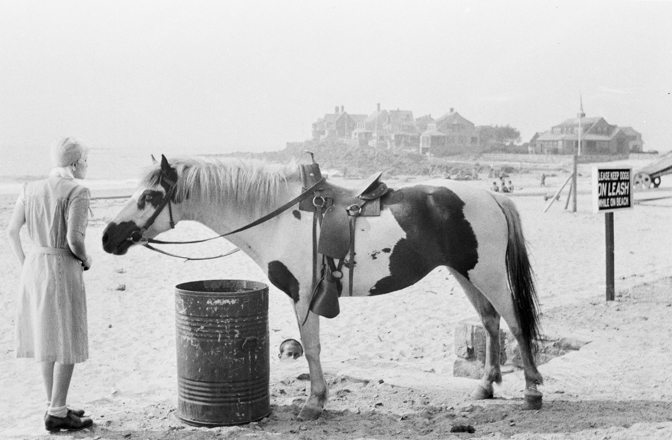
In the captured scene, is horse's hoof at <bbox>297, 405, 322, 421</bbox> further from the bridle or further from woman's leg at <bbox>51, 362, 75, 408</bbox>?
woman's leg at <bbox>51, 362, 75, 408</bbox>

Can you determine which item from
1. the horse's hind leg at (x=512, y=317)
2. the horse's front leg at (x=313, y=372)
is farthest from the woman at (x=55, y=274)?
the horse's hind leg at (x=512, y=317)

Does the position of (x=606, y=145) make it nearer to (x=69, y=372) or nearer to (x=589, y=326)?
(x=589, y=326)

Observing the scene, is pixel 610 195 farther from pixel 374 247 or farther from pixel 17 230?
pixel 17 230

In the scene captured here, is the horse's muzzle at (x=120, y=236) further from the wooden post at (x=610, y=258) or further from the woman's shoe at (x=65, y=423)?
the wooden post at (x=610, y=258)

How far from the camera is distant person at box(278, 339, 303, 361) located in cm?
607

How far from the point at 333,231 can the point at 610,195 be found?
16.0 ft

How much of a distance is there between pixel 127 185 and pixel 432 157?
3052cm

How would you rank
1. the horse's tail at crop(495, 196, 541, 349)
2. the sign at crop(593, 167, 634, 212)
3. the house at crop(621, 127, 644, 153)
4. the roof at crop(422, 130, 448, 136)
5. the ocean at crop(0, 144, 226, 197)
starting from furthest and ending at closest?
the roof at crop(422, 130, 448, 136) → the house at crop(621, 127, 644, 153) → the ocean at crop(0, 144, 226, 197) → the sign at crop(593, 167, 634, 212) → the horse's tail at crop(495, 196, 541, 349)

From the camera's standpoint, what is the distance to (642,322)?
652 cm

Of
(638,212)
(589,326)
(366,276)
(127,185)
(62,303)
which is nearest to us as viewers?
(62,303)

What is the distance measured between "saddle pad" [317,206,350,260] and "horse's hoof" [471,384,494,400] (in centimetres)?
142

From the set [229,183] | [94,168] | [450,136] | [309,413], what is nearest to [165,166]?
[229,183]

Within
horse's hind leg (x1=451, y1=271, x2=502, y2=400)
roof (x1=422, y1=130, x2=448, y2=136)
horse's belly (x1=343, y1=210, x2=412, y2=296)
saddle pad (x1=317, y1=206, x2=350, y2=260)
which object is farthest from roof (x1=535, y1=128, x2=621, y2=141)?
saddle pad (x1=317, y1=206, x2=350, y2=260)

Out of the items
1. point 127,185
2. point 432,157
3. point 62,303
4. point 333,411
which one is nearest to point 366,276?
point 333,411
